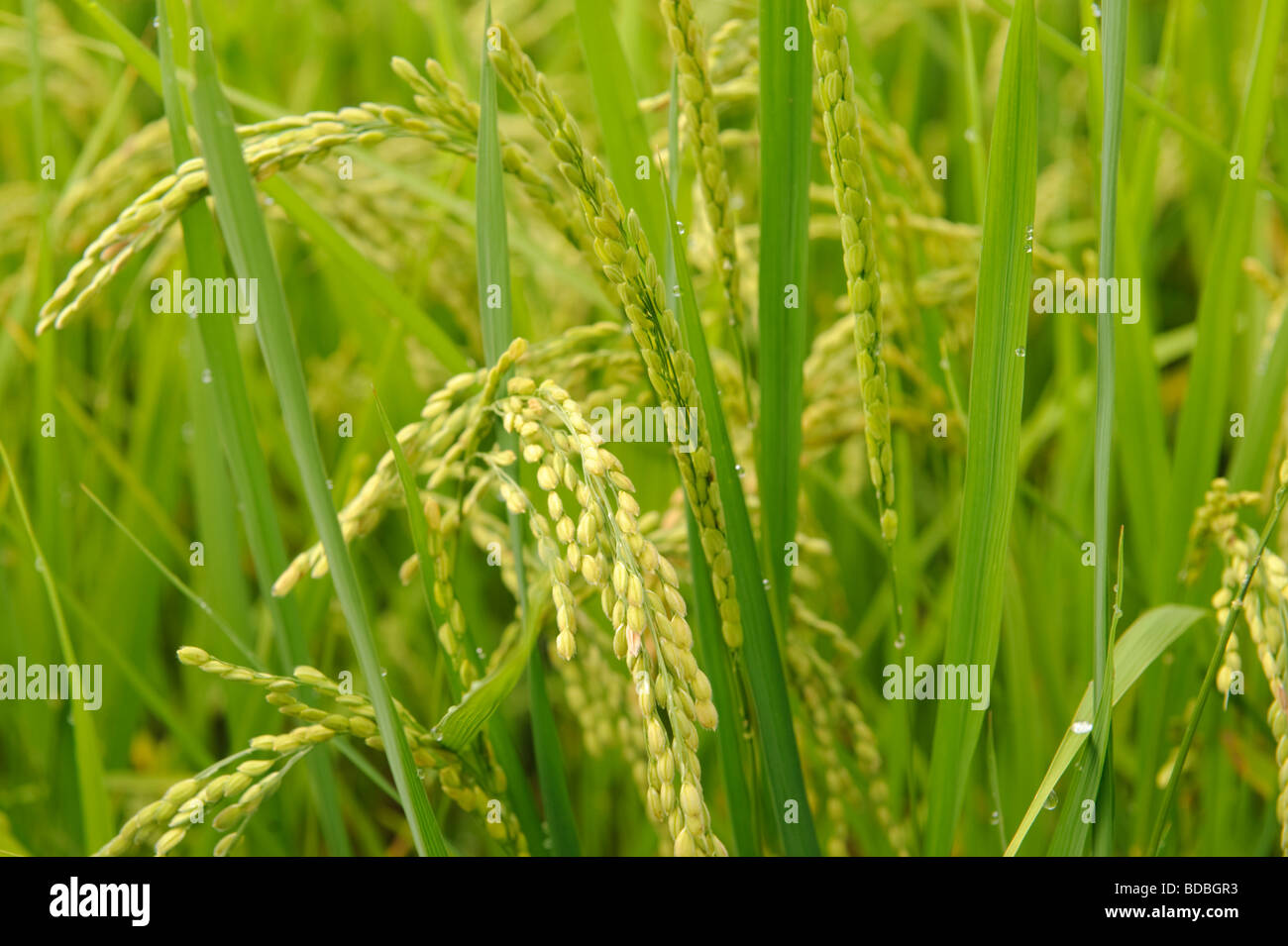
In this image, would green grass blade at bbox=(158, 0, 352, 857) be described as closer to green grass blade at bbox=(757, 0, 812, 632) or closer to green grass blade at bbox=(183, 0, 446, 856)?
green grass blade at bbox=(183, 0, 446, 856)

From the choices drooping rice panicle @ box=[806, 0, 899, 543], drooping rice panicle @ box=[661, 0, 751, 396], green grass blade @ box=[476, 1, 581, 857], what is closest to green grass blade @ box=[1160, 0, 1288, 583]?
drooping rice panicle @ box=[806, 0, 899, 543]

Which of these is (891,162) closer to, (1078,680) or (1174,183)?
(1078,680)

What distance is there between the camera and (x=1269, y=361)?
963mm

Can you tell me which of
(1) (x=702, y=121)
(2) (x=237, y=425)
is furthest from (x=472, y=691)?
(1) (x=702, y=121)

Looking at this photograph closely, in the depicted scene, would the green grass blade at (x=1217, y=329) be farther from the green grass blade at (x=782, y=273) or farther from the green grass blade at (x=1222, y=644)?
the green grass blade at (x=782, y=273)

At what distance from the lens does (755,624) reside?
73 cm

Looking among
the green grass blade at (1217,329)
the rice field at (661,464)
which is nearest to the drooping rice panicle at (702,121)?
the rice field at (661,464)

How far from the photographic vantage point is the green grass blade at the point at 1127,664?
0.71 metres

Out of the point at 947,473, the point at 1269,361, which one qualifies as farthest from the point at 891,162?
the point at 947,473

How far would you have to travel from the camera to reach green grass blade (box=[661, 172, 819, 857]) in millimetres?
725

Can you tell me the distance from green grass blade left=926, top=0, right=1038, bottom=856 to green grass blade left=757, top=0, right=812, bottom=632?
0.15 meters

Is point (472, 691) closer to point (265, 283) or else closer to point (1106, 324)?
point (265, 283)

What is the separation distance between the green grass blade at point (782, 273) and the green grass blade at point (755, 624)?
0.07 m

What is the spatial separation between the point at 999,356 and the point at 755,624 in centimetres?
29
